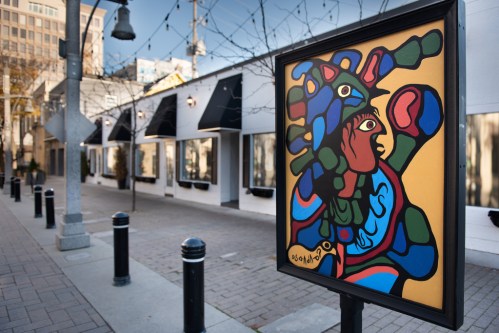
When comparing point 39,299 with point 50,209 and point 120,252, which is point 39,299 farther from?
point 50,209

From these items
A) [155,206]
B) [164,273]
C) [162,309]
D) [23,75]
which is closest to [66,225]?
[164,273]

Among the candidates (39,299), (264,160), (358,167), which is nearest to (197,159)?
(264,160)

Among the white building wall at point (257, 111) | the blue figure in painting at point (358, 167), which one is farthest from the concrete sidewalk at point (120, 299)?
the white building wall at point (257, 111)

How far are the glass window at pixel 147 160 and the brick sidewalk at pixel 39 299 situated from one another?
35.7 ft

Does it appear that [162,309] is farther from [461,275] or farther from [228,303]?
[461,275]

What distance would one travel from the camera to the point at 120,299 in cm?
427

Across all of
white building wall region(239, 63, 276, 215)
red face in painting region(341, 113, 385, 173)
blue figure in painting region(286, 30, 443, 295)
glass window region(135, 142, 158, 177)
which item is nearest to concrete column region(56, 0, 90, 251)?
white building wall region(239, 63, 276, 215)

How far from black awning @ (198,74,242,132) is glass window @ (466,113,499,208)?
6.75 meters

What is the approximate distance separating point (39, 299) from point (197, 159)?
1005 cm

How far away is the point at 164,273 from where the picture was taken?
5332 millimetres

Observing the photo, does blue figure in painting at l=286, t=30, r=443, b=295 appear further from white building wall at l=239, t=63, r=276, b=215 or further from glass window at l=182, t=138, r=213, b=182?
glass window at l=182, t=138, r=213, b=182

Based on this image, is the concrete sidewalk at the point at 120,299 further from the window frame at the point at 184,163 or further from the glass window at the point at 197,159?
the glass window at the point at 197,159

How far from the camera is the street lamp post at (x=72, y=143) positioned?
6.66 m

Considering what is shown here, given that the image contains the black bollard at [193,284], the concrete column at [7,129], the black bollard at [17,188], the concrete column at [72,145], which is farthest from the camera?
the concrete column at [7,129]
